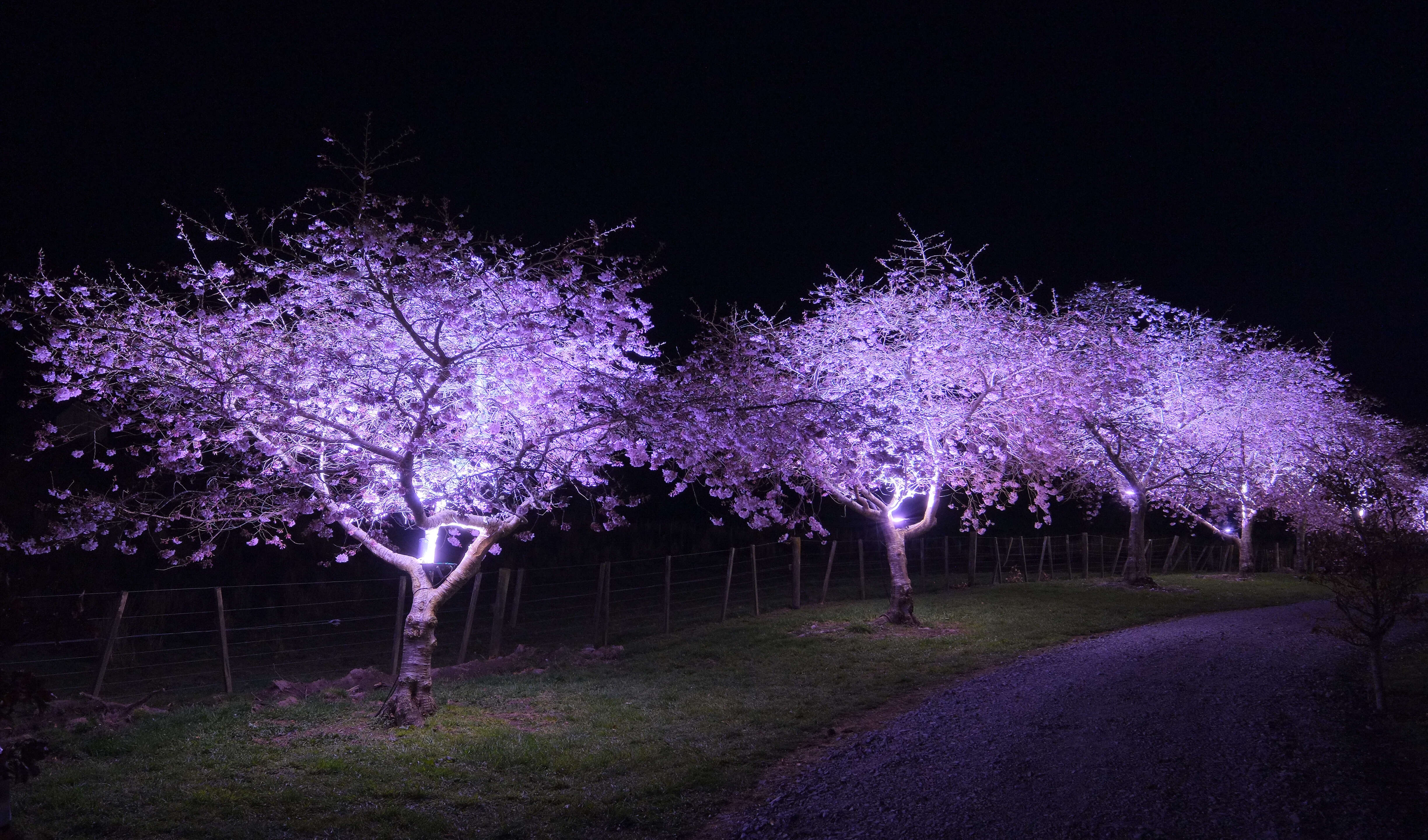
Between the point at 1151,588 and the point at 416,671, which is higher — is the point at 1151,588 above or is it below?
below

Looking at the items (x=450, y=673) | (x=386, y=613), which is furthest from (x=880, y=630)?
(x=386, y=613)

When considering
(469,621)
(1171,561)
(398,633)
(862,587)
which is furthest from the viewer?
(1171,561)

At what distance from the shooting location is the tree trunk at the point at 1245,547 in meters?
29.6

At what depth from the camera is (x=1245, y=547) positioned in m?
30.5

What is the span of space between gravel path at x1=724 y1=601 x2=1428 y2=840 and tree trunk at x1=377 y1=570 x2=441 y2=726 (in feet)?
12.7

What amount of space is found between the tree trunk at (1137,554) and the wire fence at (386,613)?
11.1 ft

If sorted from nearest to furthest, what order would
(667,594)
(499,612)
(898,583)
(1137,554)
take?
1. (499,612)
2. (667,594)
3. (898,583)
4. (1137,554)

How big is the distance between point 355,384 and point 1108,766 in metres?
7.06

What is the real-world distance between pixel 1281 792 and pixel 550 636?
1254 centimetres

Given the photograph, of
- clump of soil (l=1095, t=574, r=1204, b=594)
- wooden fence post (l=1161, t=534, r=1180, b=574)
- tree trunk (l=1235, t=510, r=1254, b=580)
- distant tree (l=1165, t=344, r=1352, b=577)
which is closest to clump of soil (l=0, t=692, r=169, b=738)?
clump of soil (l=1095, t=574, r=1204, b=594)

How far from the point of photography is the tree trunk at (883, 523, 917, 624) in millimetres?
15422

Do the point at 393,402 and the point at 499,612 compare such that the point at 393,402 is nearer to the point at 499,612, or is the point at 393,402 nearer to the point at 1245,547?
the point at 499,612

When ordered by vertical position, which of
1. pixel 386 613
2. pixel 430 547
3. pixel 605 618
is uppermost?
pixel 430 547

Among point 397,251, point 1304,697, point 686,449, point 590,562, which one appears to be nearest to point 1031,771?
point 1304,697
